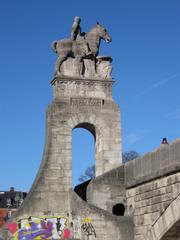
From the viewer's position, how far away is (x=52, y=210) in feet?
72.2

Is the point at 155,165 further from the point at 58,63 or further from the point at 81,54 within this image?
the point at 81,54

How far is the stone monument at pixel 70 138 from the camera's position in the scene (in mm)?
21203

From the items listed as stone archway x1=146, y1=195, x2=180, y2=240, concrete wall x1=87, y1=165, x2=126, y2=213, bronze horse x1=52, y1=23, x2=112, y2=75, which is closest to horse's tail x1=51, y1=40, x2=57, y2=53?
bronze horse x1=52, y1=23, x2=112, y2=75

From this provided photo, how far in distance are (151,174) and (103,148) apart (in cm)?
506

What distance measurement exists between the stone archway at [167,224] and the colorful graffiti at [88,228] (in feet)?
8.81

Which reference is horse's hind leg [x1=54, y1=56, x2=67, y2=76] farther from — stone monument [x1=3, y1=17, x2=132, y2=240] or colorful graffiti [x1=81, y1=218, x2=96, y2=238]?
colorful graffiti [x1=81, y1=218, x2=96, y2=238]

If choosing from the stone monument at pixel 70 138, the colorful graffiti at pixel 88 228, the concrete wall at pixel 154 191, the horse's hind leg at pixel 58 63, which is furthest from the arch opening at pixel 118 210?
the horse's hind leg at pixel 58 63

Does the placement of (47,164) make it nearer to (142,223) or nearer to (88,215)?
(88,215)

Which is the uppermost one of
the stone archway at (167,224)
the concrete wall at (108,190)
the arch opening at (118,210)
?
the concrete wall at (108,190)

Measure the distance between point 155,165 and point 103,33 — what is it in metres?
8.86

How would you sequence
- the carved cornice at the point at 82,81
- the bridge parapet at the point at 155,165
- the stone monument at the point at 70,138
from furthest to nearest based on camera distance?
1. the carved cornice at the point at 82,81
2. the stone monument at the point at 70,138
3. the bridge parapet at the point at 155,165

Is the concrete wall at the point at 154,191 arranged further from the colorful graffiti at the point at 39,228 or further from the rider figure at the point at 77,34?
the rider figure at the point at 77,34

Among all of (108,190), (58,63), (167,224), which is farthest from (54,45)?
(167,224)

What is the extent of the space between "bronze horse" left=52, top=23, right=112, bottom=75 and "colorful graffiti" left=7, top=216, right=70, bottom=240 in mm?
6472
